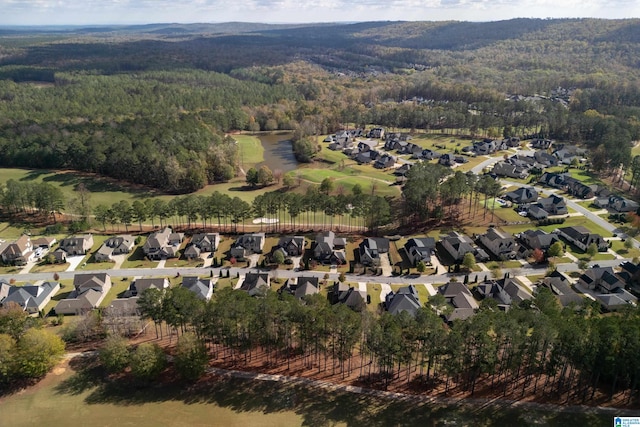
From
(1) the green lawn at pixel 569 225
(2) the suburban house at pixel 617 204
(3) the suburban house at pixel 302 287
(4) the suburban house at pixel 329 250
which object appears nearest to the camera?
(3) the suburban house at pixel 302 287

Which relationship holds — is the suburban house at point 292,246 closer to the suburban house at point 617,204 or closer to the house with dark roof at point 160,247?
the house with dark roof at point 160,247

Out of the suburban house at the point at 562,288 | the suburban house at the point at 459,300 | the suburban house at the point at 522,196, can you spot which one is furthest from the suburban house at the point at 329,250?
the suburban house at the point at 522,196

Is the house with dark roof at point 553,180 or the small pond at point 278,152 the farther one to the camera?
the small pond at point 278,152

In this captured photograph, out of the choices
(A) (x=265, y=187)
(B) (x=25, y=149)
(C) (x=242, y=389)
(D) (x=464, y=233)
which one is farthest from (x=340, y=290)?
(B) (x=25, y=149)

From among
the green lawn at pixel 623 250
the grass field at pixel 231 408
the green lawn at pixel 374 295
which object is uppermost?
the green lawn at pixel 623 250

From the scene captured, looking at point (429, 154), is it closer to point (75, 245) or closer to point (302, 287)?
point (302, 287)

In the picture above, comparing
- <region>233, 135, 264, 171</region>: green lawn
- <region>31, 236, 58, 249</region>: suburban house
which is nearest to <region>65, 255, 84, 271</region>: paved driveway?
<region>31, 236, 58, 249</region>: suburban house

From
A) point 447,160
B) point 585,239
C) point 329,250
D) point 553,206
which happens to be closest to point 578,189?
point 553,206
